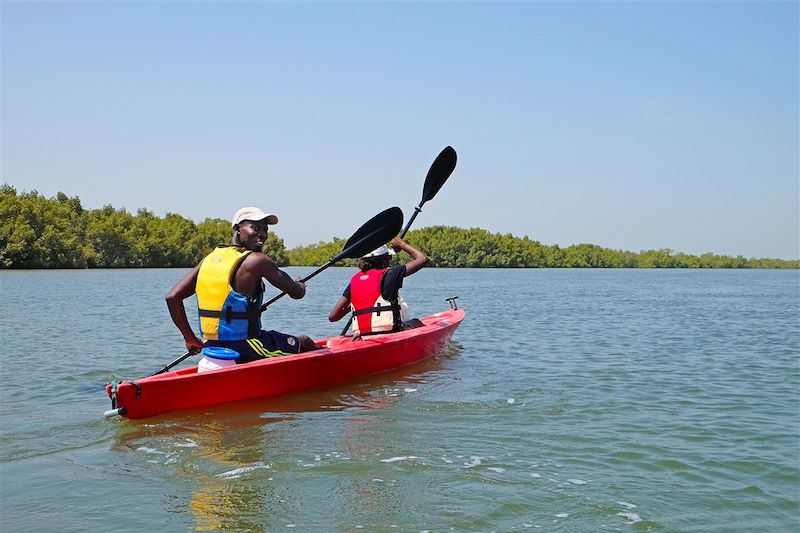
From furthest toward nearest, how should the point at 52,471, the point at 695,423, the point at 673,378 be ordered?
the point at 673,378 → the point at 695,423 → the point at 52,471

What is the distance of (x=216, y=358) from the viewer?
263 inches

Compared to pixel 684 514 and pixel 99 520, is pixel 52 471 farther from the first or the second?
pixel 684 514

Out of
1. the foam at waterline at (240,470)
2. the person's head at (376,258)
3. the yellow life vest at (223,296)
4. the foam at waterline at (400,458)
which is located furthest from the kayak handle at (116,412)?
the person's head at (376,258)

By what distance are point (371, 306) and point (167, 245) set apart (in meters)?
63.6

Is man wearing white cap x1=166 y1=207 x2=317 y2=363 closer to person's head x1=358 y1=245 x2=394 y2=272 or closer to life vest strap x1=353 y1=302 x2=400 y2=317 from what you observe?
person's head x1=358 y1=245 x2=394 y2=272

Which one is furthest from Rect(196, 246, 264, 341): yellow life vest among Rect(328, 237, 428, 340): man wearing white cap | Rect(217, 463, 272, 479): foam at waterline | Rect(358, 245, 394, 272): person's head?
Rect(358, 245, 394, 272): person's head

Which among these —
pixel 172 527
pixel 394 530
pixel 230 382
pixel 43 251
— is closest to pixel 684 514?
pixel 394 530

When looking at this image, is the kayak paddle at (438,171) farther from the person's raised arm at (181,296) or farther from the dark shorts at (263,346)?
the person's raised arm at (181,296)

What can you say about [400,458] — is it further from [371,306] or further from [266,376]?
[371,306]

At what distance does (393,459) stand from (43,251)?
5230 cm

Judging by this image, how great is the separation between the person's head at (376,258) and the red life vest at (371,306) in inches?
3.5

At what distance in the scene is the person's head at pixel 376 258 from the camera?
8.76 meters

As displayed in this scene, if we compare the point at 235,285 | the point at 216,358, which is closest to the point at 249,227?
the point at 235,285

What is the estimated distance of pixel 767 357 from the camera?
35.9 ft
